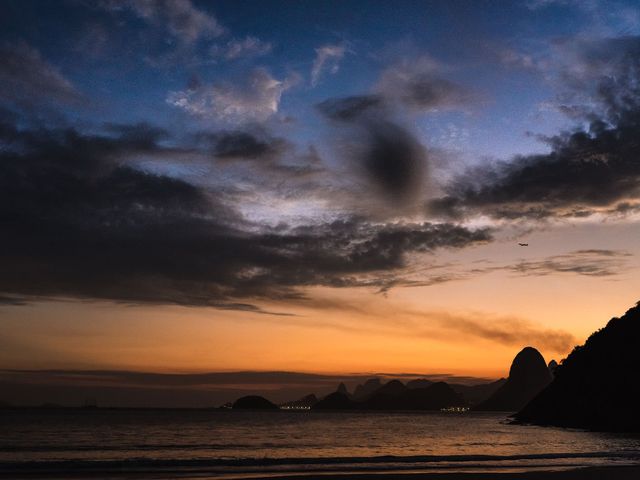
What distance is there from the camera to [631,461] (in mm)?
41969

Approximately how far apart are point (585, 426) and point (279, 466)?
8403cm

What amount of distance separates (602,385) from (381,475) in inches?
3419

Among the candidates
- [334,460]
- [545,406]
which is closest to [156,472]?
[334,460]

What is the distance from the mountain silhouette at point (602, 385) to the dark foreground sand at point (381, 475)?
7031 cm

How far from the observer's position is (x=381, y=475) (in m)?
34.3

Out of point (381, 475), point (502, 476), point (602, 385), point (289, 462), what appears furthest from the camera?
point (602, 385)

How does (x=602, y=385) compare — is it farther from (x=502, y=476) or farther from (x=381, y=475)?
(x=381, y=475)

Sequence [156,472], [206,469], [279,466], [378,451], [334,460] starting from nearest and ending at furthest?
[156,472], [206,469], [279,466], [334,460], [378,451]

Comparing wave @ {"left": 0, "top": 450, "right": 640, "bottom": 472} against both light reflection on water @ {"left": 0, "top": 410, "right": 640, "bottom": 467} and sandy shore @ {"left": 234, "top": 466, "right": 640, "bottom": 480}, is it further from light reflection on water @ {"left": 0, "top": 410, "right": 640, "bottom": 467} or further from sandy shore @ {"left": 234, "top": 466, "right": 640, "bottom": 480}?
sandy shore @ {"left": 234, "top": 466, "right": 640, "bottom": 480}

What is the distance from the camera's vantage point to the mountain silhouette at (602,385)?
318ft

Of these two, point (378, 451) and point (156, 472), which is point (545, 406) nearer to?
point (378, 451)

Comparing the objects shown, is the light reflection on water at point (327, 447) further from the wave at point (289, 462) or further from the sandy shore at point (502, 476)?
the sandy shore at point (502, 476)

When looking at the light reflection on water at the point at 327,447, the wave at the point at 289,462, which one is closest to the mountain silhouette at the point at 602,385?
the light reflection on water at the point at 327,447

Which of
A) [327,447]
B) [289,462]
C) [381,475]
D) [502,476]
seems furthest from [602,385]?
[381,475]
